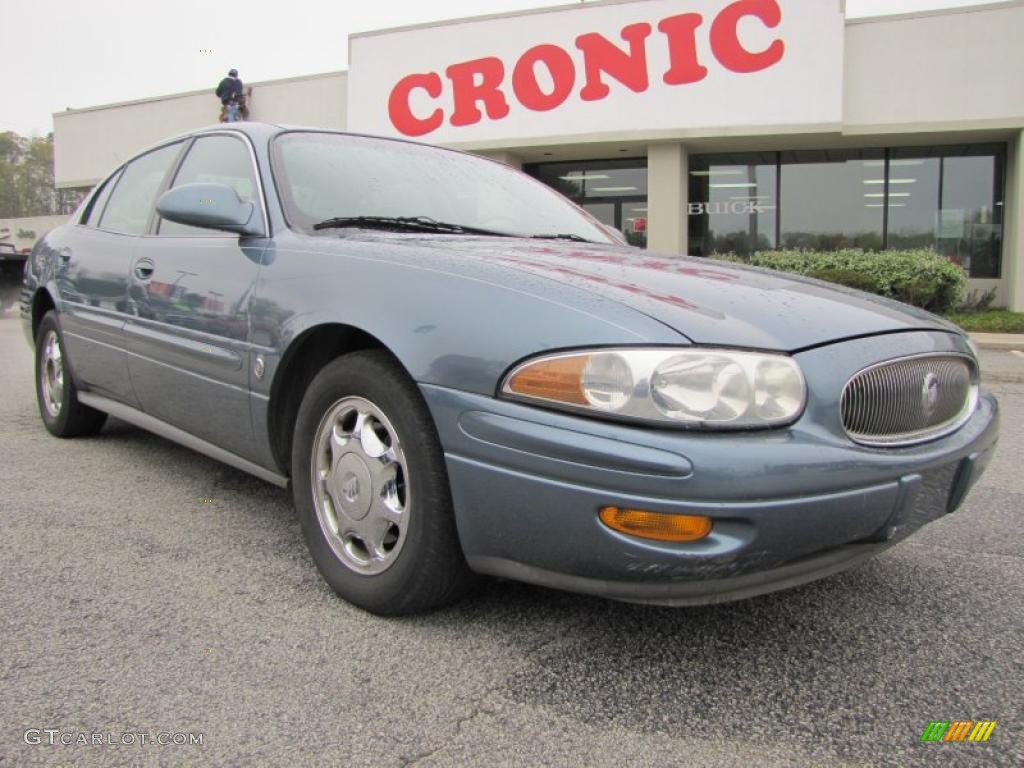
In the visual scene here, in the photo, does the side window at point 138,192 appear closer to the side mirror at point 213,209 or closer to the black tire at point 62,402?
the black tire at point 62,402

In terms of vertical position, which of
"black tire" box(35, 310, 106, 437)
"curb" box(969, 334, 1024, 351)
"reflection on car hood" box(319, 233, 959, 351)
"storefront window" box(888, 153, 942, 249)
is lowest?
"curb" box(969, 334, 1024, 351)

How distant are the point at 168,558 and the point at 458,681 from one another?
128cm

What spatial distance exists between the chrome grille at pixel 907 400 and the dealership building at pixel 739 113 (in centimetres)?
1271

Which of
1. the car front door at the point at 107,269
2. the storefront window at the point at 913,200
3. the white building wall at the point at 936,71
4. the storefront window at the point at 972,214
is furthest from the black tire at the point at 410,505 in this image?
the storefront window at the point at 972,214

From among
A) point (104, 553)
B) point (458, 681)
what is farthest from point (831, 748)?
point (104, 553)

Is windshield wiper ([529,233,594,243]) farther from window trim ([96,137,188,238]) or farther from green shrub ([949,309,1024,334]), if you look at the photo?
green shrub ([949,309,1024,334])

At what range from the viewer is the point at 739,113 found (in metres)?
14.0

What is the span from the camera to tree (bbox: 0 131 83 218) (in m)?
66.6

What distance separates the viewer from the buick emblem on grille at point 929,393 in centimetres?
213

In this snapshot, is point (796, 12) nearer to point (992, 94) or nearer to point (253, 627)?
point (992, 94)

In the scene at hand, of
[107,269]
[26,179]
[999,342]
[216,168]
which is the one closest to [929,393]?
[216,168]

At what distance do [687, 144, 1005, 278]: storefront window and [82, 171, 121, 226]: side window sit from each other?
43.5 feet

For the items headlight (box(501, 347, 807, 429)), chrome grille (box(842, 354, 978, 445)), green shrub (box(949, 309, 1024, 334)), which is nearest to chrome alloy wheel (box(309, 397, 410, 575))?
headlight (box(501, 347, 807, 429))

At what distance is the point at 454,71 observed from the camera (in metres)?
15.6
